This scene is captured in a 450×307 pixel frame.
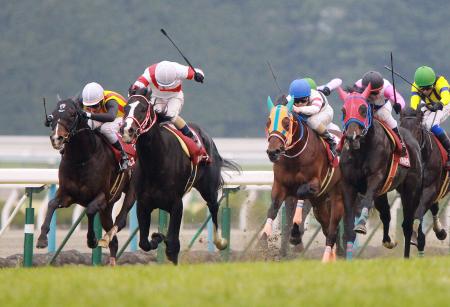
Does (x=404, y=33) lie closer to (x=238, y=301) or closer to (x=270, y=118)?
(x=270, y=118)

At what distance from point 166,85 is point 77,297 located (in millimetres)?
4690

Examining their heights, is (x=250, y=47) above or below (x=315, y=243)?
below

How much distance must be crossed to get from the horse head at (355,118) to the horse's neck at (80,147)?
84.8 inches

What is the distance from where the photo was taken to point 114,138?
13.6m

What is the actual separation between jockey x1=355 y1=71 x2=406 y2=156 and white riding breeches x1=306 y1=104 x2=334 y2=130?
0.40 meters

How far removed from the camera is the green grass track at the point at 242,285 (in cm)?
853

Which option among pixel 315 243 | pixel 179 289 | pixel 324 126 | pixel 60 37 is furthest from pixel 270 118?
pixel 60 37

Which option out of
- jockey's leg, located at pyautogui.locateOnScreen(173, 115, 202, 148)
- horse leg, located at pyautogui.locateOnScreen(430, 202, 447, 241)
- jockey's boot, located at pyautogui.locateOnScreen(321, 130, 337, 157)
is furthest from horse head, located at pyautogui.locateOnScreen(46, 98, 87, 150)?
horse leg, located at pyautogui.locateOnScreen(430, 202, 447, 241)

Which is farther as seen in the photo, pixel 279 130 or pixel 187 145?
pixel 187 145

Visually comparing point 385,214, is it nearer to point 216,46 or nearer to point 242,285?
point 242,285

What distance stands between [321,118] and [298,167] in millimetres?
679

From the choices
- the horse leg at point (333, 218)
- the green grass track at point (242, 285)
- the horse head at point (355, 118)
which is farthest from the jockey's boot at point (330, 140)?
the green grass track at point (242, 285)

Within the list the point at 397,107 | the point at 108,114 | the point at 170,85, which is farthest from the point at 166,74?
the point at 397,107

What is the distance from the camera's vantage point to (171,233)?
41.8 ft
